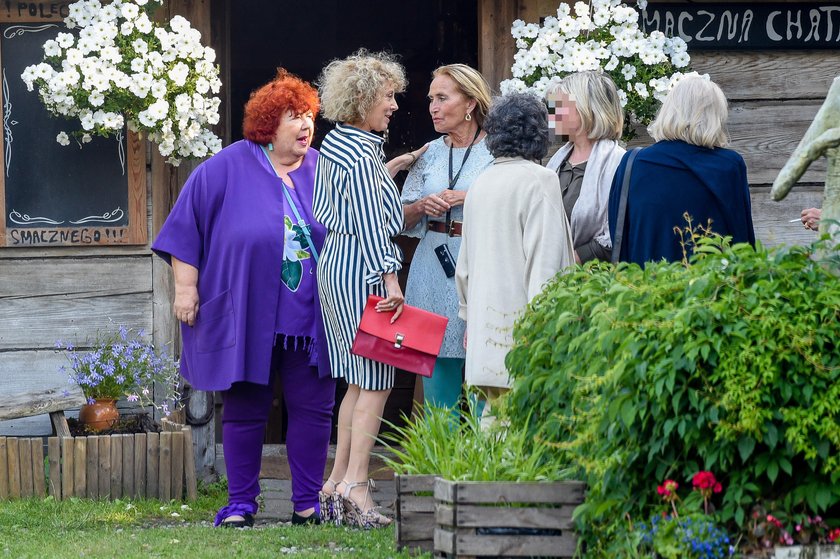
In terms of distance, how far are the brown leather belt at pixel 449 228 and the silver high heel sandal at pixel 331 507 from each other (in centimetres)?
116

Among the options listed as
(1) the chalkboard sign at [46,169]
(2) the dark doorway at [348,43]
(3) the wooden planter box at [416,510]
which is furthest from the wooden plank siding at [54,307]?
(3) the wooden planter box at [416,510]

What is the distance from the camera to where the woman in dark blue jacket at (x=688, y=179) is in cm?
479

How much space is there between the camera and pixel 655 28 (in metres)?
6.71

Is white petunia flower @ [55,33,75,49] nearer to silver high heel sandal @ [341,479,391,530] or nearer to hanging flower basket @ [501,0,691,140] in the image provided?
hanging flower basket @ [501,0,691,140]

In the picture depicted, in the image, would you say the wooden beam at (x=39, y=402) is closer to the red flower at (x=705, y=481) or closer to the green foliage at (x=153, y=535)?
the green foliage at (x=153, y=535)

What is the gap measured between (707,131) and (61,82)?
3.09m

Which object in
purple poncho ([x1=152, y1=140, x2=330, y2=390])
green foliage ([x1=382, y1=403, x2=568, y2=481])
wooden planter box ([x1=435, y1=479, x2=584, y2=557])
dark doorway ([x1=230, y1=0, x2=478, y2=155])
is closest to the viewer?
wooden planter box ([x1=435, y1=479, x2=584, y2=557])

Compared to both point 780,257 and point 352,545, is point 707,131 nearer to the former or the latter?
point 780,257

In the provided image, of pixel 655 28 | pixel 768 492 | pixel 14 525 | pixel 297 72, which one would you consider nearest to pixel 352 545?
pixel 14 525

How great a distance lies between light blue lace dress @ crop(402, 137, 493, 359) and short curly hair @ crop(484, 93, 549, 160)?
594mm

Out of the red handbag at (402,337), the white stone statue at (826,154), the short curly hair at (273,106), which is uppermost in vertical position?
the short curly hair at (273,106)

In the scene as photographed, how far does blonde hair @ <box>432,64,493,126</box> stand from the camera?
5602mm

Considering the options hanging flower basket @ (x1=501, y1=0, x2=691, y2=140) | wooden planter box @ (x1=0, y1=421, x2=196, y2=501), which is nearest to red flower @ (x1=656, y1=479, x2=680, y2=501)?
hanging flower basket @ (x1=501, y1=0, x2=691, y2=140)

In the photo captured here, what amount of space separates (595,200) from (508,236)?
0.56 metres
